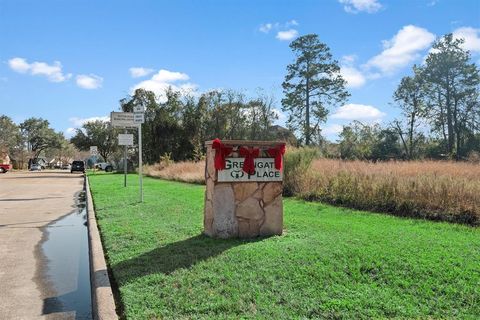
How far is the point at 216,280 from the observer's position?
5055 millimetres

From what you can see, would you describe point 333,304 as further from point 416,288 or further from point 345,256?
point 345,256

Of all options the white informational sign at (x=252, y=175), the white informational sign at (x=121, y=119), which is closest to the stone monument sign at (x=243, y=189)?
the white informational sign at (x=252, y=175)

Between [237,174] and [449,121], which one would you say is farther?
[449,121]

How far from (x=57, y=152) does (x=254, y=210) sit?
404ft

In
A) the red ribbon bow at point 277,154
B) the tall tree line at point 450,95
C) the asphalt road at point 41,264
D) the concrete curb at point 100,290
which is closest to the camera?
the concrete curb at point 100,290

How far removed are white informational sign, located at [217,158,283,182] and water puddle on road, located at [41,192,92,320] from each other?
8.21 feet

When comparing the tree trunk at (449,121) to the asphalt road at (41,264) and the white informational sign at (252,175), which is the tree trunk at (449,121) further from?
the white informational sign at (252,175)

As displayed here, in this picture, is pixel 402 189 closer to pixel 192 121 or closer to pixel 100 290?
pixel 100 290

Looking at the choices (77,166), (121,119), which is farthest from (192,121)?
(121,119)

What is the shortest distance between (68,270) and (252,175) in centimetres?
311

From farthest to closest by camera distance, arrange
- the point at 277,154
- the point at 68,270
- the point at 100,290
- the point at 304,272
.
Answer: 1. the point at 277,154
2. the point at 68,270
3. the point at 304,272
4. the point at 100,290

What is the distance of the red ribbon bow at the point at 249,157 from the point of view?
7.07 metres

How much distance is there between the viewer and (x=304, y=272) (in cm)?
516

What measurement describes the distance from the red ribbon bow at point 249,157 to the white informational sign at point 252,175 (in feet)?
0.20
